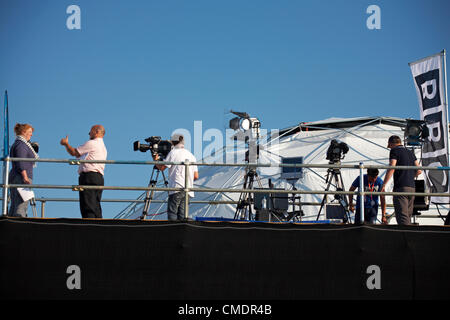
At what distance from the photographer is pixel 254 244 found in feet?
34.5

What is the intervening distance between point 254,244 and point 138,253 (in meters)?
1.87

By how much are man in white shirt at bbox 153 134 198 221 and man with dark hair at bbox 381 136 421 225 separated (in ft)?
11.3

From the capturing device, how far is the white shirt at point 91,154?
10.8m

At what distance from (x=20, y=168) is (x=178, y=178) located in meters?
2.67

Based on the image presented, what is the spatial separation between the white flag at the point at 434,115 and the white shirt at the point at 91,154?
812cm

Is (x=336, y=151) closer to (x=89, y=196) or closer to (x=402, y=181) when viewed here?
(x=402, y=181)

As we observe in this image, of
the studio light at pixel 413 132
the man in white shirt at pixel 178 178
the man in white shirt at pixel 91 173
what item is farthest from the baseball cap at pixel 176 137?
the studio light at pixel 413 132

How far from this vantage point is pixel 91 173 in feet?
35.4

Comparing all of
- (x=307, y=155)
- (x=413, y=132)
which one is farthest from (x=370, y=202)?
(x=307, y=155)

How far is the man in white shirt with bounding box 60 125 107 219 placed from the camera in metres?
Result: 10.8

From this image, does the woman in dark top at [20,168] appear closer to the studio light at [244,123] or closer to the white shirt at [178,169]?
the white shirt at [178,169]
